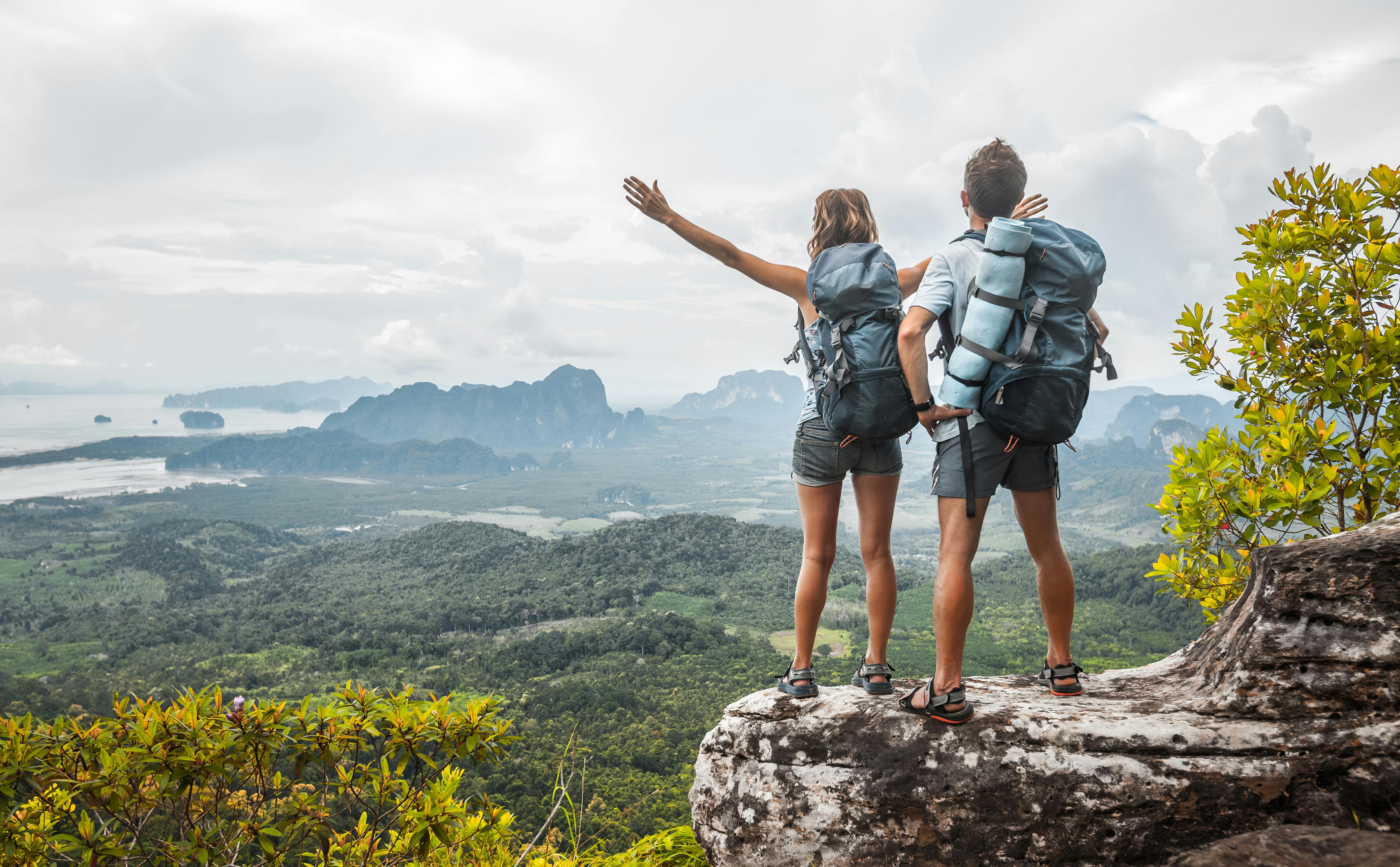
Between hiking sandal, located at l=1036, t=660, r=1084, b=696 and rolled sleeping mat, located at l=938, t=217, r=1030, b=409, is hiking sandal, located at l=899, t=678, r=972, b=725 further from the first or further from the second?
rolled sleeping mat, located at l=938, t=217, r=1030, b=409

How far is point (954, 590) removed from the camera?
117 inches

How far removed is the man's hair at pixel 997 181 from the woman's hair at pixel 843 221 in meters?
0.48

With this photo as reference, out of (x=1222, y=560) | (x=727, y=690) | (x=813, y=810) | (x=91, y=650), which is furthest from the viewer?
(x=91, y=650)

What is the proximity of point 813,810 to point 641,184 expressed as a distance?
3050 mm

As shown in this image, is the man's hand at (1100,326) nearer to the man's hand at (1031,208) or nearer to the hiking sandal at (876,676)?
the man's hand at (1031,208)

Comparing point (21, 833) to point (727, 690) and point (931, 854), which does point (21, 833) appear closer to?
point (931, 854)

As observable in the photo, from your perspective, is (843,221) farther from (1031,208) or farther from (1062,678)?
(1062,678)

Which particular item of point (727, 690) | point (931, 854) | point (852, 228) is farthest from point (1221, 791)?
point (727, 690)

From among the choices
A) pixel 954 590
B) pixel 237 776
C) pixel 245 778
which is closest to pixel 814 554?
pixel 954 590

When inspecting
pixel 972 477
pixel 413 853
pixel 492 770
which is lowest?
pixel 492 770

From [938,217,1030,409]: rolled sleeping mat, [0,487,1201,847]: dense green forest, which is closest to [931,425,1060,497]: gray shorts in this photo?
[938,217,1030,409]: rolled sleeping mat

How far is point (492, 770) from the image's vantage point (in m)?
35.3

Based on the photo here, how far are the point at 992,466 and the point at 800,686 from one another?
57.4 inches

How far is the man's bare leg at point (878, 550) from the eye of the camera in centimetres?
331
